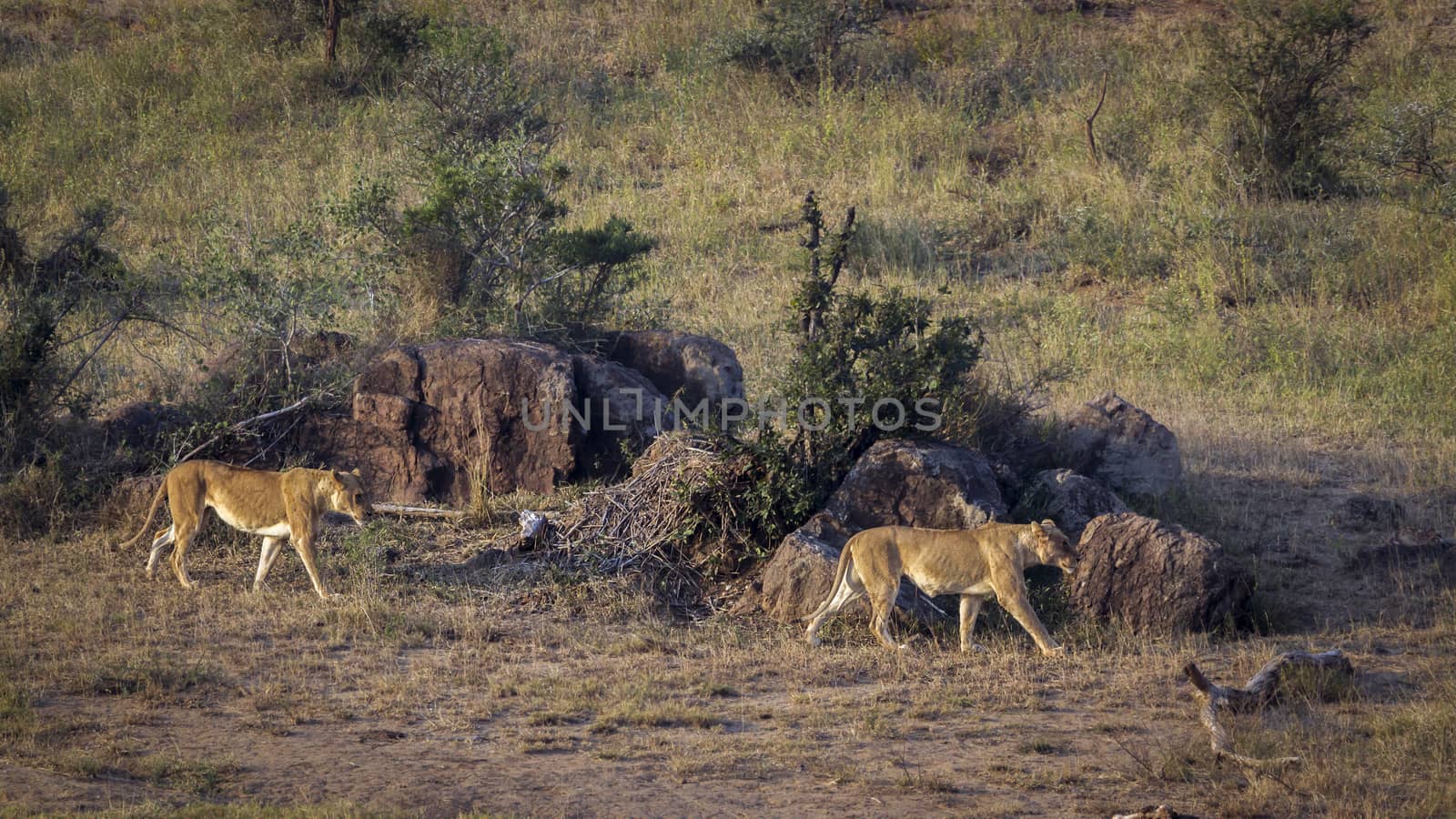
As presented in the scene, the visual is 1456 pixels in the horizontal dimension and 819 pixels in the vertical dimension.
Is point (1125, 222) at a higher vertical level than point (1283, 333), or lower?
higher

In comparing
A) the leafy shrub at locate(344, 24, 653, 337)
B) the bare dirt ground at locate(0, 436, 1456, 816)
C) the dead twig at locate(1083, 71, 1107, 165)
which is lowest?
the bare dirt ground at locate(0, 436, 1456, 816)

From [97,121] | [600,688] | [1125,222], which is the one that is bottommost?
[600,688]

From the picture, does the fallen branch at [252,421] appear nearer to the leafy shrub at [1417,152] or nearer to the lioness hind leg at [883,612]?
the lioness hind leg at [883,612]

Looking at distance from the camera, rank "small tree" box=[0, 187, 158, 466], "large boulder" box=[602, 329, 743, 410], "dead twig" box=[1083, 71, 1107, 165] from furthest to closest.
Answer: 1. "dead twig" box=[1083, 71, 1107, 165]
2. "large boulder" box=[602, 329, 743, 410]
3. "small tree" box=[0, 187, 158, 466]

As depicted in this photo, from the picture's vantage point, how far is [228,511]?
32.0 feet

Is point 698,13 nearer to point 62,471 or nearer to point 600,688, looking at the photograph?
point 62,471

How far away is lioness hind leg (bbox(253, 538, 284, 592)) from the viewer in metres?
9.73

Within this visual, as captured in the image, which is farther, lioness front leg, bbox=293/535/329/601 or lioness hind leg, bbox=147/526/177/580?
lioness hind leg, bbox=147/526/177/580

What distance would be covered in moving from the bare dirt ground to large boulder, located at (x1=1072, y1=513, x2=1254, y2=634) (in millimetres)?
248

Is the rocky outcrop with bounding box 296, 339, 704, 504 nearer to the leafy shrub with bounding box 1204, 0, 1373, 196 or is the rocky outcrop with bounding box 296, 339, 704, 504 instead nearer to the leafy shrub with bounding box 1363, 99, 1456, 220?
the leafy shrub with bounding box 1363, 99, 1456, 220

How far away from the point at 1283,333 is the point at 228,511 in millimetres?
11562

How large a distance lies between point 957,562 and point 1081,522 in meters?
2.03

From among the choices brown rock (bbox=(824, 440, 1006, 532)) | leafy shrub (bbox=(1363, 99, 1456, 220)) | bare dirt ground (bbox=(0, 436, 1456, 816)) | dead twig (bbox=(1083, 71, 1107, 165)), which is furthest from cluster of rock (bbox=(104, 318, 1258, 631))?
dead twig (bbox=(1083, 71, 1107, 165))

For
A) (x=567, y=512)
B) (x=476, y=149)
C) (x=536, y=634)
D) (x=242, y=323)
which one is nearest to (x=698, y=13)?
(x=476, y=149)
